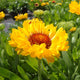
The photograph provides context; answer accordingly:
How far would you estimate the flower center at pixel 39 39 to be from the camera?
2.69ft

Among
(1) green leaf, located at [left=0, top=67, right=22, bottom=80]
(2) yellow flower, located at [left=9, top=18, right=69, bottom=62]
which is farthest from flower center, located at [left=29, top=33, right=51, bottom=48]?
(1) green leaf, located at [left=0, top=67, right=22, bottom=80]

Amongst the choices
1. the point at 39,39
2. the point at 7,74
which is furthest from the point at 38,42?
the point at 7,74

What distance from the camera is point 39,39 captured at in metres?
0.83

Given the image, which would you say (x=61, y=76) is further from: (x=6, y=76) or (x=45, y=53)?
(x=45, y=53)

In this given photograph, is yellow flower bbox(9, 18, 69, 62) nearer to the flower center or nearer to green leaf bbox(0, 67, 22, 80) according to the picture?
the flower center

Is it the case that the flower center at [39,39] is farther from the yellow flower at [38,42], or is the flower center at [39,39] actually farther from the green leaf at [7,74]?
the green leaf at [7,74]

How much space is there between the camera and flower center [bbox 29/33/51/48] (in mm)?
820

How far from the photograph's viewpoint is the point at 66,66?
4.13 ft

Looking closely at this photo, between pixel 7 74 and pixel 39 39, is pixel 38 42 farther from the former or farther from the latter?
pixel 7 74

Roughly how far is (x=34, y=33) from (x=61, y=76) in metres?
0.39

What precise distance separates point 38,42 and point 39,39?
2 centimetres

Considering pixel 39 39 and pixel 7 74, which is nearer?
pixel 39 39

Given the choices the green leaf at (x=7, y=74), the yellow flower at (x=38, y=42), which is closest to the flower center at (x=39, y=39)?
the yellow flower at (x=38, y=42)

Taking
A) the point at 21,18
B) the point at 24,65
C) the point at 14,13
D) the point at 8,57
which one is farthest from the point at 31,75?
the point at 14,13
